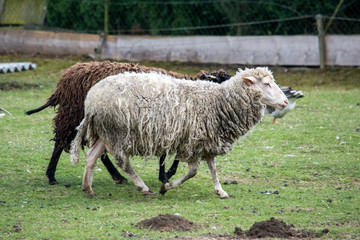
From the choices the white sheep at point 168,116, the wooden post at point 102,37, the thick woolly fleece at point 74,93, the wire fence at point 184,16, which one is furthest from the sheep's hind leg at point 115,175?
the wooden post at point 102,37

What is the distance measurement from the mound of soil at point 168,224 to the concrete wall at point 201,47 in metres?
10.2

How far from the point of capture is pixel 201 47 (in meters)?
15.0

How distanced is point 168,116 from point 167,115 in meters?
0.02

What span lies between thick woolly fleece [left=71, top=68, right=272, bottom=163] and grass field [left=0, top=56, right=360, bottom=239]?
595 mm

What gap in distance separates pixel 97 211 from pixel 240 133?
1850 millimetres

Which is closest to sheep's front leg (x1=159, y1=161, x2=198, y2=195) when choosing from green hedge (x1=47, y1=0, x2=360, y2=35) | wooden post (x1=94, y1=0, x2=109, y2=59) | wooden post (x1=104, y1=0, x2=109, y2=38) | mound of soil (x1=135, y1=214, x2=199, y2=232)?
mound of soil (x1=135, y1=214, x2=199, y2=232)

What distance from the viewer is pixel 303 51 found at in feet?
46.4

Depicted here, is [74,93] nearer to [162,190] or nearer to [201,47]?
[162,190]

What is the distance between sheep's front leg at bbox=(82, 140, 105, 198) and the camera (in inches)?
230

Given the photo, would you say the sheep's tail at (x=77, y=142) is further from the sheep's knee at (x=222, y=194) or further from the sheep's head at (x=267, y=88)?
the sheep's head at (x=267, y=88)

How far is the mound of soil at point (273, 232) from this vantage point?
4492mm

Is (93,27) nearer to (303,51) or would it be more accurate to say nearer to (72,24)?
(72,24)

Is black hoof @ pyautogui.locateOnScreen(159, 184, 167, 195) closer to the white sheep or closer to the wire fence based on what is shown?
the white sheep

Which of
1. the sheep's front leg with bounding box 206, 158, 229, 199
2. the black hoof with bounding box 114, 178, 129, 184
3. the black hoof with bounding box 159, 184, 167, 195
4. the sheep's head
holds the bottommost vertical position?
the black hoof with bounding box 114, 178, 129, 184
